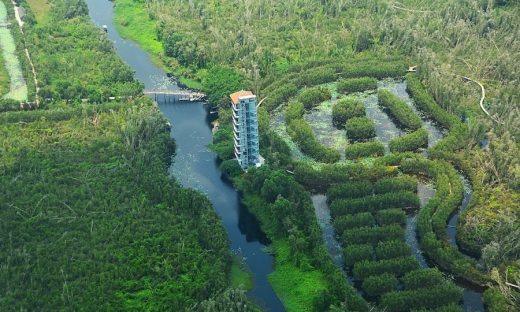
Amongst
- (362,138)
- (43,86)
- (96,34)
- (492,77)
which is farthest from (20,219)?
(492,77)

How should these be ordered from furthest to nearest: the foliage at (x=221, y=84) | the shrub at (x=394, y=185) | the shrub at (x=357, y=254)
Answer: the foliage at (x=221, y=84) < the shrub at (x=394, y=185) < the shrub at (x=357, y=254)

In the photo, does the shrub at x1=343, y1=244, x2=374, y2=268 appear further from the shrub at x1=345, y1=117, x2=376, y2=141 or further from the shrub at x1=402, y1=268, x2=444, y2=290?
the shrub at x1=345, y1=117, x2=376, y2=141

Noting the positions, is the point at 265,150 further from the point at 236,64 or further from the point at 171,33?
the point at 171,33

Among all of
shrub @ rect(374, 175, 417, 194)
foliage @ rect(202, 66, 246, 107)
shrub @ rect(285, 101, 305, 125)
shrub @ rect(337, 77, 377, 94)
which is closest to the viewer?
shrub @ rect(374, 175, 417, 194)

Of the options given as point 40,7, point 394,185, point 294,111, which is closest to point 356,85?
point 294,111

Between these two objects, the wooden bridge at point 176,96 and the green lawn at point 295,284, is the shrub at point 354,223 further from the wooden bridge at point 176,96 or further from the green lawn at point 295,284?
the wooden bridge at point 176,96

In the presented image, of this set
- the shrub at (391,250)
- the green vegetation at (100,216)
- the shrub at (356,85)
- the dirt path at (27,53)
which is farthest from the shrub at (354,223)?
the dirt path at (27,53)

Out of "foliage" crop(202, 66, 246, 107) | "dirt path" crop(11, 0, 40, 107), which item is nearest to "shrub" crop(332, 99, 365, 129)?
"foliage" crop(202, 66, 246, 107)
